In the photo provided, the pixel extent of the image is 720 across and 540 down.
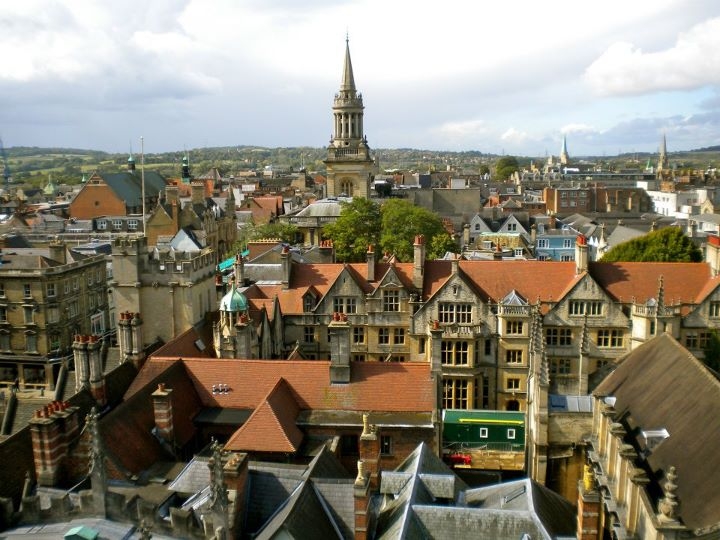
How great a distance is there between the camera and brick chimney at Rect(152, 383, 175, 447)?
28359 mm

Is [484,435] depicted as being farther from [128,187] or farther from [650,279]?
[128,187]

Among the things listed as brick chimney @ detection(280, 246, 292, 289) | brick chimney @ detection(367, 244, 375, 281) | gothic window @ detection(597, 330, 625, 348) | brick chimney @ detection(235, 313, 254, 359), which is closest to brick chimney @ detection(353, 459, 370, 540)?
brick chimney @ detection(235, 313, 254, 359)

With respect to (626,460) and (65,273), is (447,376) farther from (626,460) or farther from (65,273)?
(65,273)

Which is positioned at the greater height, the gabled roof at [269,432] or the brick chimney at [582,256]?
the brick chimney at [582,256]

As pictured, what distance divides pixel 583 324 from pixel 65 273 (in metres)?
43.5

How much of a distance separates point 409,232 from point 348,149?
127ft

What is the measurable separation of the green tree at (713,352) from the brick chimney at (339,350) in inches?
954

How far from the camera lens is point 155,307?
40.8 metres

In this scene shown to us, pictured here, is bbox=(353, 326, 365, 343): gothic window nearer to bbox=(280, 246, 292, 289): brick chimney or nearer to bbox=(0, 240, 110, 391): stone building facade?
bbox=(280, 246, 292, 289): brick chimney

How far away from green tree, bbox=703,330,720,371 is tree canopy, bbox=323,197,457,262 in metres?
30.5

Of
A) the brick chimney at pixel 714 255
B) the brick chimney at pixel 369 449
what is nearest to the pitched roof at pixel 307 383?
the brick chimney at pixel 369 449

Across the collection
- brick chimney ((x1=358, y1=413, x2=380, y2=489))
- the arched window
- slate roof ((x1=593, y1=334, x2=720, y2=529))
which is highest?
the arched window

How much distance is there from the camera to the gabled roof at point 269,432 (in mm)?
28344

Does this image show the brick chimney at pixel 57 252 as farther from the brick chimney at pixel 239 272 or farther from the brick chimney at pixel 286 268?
the brick chimney at pixel 286 268
